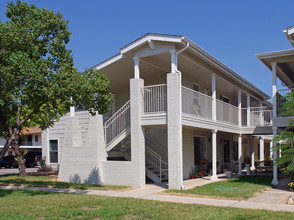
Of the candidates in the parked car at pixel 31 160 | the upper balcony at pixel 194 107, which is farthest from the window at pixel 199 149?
the parked car at pixel 31 160

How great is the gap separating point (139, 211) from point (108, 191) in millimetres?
4168

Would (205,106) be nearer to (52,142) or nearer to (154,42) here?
(154,42)

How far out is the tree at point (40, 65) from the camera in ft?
34.5

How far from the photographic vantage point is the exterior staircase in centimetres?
1511

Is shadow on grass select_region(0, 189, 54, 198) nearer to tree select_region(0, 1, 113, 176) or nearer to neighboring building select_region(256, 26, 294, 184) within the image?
tree select_region(0, 1, 113, 176)

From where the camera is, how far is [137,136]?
534 inches

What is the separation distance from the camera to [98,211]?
8531mm

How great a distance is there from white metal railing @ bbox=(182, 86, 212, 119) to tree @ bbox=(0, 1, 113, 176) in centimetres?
368

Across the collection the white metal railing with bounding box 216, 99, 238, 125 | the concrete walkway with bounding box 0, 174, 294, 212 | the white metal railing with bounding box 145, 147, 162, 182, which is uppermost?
the white metal railing with bounding box 216, 99, 238, 125

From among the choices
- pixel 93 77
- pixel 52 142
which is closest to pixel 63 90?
pixel 93 77

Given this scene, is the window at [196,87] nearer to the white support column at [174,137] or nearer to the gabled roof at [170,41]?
the gabled roof at [170,41]

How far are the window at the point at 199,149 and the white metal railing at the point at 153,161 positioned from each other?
3.19 meters

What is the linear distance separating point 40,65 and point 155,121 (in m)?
5.03

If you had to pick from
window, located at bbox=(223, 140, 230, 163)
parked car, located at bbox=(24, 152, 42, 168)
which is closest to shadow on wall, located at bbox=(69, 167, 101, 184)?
window, located at bbox=(223, 140, 230, 163)
